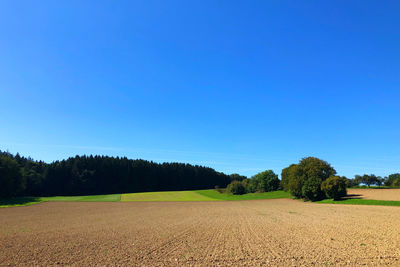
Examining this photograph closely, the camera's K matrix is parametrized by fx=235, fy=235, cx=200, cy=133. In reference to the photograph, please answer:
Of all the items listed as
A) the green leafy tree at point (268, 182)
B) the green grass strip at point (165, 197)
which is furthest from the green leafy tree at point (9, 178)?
the green leafy tree at point (268, 182)

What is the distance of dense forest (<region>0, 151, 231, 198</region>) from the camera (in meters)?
84.8

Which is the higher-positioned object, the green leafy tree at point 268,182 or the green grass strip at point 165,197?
the green leafy tree at point 268,182

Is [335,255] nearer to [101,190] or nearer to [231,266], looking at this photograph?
[231,266]

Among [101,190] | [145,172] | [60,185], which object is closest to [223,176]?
[145,172]

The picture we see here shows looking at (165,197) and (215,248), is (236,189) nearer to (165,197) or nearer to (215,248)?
(165,197)

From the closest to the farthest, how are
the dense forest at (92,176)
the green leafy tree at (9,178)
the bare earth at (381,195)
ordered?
the bare earth at (381,195) < the green leafy tree at (9,178) < the dense forest at (92,176)

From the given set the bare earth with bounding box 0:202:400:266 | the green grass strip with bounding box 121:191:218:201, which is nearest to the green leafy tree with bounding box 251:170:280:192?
the green grass strip with bounding box 121:191:218:201

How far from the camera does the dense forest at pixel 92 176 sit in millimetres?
84831

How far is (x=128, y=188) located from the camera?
13350cm

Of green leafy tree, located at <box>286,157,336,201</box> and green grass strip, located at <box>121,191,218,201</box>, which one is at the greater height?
green leafy tree, located at <box>286,157,336,201</box>

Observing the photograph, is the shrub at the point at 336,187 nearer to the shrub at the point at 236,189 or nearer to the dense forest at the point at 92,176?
the shrub at the point at 236,189

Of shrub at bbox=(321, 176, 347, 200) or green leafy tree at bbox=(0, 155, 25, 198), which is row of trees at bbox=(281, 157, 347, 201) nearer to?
shrub at bbox=(321, 176, 347, 200)

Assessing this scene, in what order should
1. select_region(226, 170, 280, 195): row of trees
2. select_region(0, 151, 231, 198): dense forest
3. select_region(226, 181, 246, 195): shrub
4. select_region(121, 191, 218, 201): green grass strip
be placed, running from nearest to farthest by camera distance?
select_region(121, 191, 218, 201): green grass strip, select_region(0, 151, 231, 198): dense forest, select_region(226, 181, 246, 195): shrub, select_region(226, 170, 280, 195): row of trees

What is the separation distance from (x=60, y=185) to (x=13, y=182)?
34.8 metres
